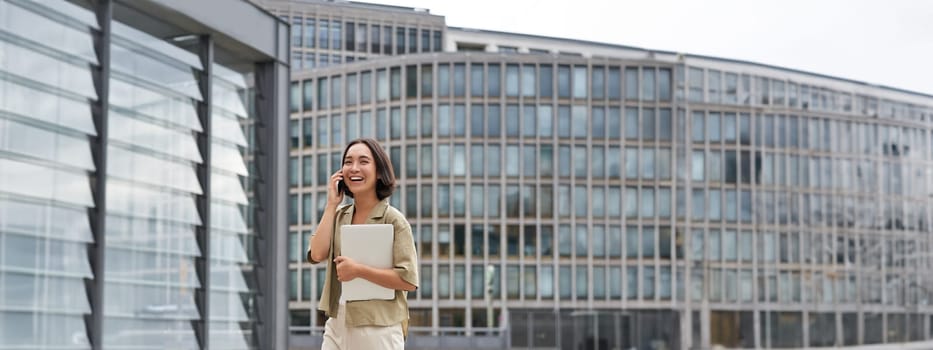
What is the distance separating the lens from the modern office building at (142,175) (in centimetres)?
1169

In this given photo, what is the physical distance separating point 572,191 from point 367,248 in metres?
65.6

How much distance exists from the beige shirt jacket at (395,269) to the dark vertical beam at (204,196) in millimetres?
9463

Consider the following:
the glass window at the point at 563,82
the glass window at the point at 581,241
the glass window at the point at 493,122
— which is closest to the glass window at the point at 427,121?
the glass window at the point at 493,122

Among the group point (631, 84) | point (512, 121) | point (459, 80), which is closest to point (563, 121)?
point (512, 121)

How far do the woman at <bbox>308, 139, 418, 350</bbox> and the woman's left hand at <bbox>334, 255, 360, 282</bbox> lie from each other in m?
0.10

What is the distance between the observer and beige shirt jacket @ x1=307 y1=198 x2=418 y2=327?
484 cm

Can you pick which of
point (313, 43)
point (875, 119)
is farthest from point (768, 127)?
point (313, 43)

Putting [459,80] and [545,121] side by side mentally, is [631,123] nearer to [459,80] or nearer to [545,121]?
[545,121]

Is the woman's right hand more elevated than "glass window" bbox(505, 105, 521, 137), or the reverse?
"glass window" bbox(505, 105, 521, 137)

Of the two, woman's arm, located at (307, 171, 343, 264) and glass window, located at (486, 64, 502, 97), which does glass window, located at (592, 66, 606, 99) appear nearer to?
glass window, located at (486, 64, 502, 97)

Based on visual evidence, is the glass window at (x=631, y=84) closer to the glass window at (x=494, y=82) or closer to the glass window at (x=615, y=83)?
the glass window at (x=615, y=83)

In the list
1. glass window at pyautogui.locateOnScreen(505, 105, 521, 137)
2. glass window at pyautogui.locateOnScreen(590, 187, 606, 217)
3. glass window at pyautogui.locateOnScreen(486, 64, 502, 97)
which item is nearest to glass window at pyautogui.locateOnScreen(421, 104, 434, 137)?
glass window at pyautogui.locateOnScreen(486, 64, 502, 97)

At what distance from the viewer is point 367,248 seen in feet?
15.7

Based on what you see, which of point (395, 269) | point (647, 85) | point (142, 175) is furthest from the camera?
point (647, 85)
